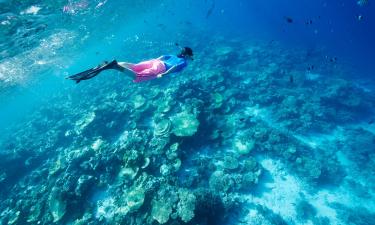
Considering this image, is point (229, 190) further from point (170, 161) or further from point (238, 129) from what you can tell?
point (238, 129)

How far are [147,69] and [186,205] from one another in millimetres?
4380

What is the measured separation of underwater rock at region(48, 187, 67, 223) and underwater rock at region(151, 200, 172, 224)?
4.50 metres

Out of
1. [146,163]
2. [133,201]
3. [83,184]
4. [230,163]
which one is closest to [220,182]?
[230,163]

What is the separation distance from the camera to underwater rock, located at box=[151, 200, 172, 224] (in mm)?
7397

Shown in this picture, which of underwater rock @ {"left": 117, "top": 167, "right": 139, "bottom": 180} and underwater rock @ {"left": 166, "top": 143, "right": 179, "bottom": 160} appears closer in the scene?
underwater rock @ {"left": 117, "top": 167, "right": 139, "bottom": 180}

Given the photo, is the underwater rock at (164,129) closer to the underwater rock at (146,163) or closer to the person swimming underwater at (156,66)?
the underwater rock at (146,163)

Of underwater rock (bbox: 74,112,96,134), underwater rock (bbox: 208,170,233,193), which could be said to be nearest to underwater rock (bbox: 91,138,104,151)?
underwater rock (bbox: 74,112,96,134)

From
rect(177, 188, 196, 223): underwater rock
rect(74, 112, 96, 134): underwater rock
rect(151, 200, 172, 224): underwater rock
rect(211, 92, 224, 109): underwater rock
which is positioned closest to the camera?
rect(177, 188, 196, 223): underwater rock

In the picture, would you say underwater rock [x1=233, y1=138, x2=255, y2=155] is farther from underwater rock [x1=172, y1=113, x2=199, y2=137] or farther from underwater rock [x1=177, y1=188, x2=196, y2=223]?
underwater rock [x1=177, y1=188, x2=196, y2=223]

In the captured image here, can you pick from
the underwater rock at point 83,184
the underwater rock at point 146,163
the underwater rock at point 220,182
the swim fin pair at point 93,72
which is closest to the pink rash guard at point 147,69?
the swim fin pair at point 93,72

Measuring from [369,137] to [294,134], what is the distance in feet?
14.7

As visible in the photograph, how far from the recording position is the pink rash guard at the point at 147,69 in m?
5.96

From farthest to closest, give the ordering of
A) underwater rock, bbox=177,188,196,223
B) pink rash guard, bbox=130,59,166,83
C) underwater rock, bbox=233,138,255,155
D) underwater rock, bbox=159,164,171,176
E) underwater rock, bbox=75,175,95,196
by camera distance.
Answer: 1. underwater rock, bbox=233,138,255,155
2. underwater rock, bbox=75,175,95,196
3. underwater rock, bbox=159,164,171,176
4. underwater rock, bbox=177,188,196,223
5. pink rash guard, bbox=130,59,166,83

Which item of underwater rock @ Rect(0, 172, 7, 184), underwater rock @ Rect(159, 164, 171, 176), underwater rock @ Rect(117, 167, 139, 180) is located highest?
underwater rock @ Rect(159, 164, 171, 176)
